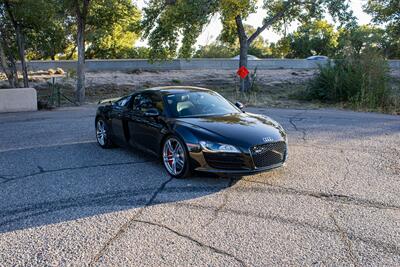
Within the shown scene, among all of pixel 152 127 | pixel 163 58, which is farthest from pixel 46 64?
pixel 152 127

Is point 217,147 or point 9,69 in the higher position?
point 9,69

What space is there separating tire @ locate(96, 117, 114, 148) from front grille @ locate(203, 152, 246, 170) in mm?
3129

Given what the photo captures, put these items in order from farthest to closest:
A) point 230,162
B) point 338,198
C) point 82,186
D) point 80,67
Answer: point 80,67
point 82,186
point 230,162
point 338,198

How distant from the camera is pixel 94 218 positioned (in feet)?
14.0

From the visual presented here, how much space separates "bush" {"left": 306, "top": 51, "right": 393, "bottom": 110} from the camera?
16266mm

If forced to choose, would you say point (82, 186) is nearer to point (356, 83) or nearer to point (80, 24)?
point (80, 24)

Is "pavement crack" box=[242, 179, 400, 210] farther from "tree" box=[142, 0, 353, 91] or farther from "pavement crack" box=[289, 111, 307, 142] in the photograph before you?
"tree" box=[142, 0, 353, 91]

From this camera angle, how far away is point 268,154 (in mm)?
5375

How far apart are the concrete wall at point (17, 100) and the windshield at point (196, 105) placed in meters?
11.4

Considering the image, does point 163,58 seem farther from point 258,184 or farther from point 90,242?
point 90,242

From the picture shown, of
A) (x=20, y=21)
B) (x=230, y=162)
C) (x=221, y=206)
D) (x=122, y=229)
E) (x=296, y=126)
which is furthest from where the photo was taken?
(x=20, y=21)

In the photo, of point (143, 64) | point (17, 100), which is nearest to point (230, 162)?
point (17, 100)

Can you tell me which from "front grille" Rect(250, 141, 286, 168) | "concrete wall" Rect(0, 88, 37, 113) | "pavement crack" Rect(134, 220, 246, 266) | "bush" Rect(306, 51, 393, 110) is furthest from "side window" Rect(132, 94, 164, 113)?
"bush" Rect(306, 51, 393, 110)

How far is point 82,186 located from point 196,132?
1.77 meters
